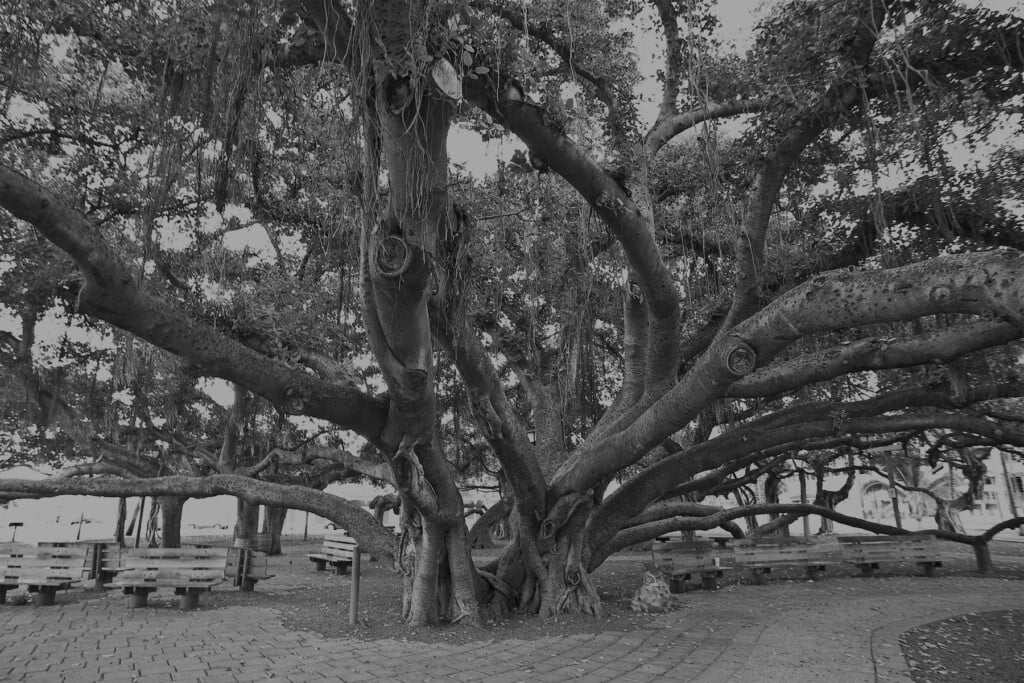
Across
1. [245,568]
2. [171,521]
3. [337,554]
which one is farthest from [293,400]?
[171,521]

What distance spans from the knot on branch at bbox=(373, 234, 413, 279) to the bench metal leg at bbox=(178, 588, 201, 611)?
6.08 metres

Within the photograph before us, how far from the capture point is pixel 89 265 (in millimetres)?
3521

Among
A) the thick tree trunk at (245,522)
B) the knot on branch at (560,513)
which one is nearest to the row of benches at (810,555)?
the knot on branch at (560,513)

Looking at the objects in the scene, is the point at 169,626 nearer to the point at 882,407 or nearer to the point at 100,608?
the point at 100,608

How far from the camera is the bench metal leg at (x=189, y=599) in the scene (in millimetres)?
7469

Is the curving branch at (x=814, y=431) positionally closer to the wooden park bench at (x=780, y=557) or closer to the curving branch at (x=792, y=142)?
the curving branch at (x=792, y=142)

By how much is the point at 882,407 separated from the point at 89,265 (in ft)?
22.6

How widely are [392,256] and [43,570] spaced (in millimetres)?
7399

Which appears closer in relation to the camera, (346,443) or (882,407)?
(882,407)

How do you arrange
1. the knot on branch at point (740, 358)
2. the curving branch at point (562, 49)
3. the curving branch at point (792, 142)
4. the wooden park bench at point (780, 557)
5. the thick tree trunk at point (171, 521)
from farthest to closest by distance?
the thick tree trunk at point (171, 521) → the wooden park bench at point (780, 557) → the curving branch at point (562, 49) → the curving branch at point (792, 142) → the knot on branch at point (740, 358)

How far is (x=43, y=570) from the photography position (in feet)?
25.4

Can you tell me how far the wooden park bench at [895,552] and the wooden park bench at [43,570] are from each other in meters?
11.7

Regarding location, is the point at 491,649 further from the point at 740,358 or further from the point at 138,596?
the point at 138,596

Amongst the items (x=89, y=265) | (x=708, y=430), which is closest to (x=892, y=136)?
(x=708, y=430)
